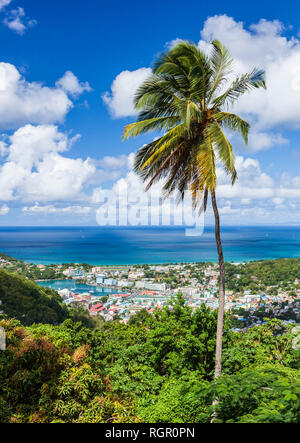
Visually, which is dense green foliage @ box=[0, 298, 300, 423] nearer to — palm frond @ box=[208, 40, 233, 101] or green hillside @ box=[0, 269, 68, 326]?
palm frond @ box=[208, 40, 233, 101]

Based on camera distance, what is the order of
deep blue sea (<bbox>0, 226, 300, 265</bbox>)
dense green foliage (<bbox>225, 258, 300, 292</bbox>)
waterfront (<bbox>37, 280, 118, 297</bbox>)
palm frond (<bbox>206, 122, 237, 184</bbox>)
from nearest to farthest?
palm frond (<bbox>206, 122, 237, 184</bbox>) → dense green foliage (<bbox>225, 258, 300, 292</bbox>) → waterfront (<bbox>37, 280, 118, 297</bbox>) → deep blue sea (<bbox>0, 226, 300, 265</bbox>)

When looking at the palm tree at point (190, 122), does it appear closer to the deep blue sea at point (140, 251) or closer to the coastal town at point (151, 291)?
the coastal town at point (151, 291)

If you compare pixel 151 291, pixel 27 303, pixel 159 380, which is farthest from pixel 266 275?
pixel 159 380

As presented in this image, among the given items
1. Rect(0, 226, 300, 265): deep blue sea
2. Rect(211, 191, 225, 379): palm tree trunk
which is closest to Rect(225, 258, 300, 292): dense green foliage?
Rect(0, 226, 300, 265): deep blue sea

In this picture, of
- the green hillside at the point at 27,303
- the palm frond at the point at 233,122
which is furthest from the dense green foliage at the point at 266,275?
the palm frond at the point at 233,122

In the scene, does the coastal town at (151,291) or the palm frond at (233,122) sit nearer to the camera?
the palm frond at (233,122)
